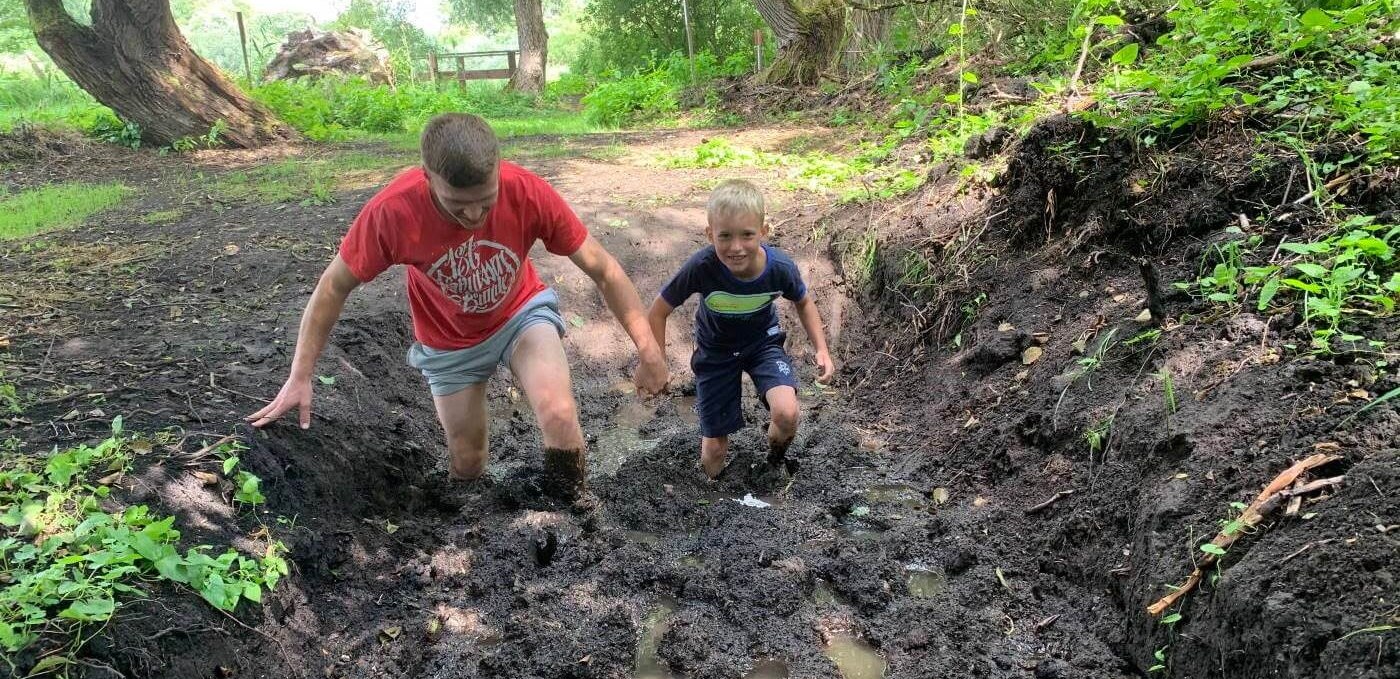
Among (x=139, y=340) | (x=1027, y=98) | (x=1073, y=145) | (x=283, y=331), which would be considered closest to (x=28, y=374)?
(x=139, y=340)

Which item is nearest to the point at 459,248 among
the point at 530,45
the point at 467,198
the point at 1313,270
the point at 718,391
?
the point at 467,198

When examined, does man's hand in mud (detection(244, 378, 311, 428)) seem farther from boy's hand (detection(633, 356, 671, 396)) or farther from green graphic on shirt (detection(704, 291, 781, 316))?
green graphic on shirt (detection(704, 291, 781, 316))

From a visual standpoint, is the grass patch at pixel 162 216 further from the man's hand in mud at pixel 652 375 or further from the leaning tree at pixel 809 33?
the leaning tree at pixel 809 33

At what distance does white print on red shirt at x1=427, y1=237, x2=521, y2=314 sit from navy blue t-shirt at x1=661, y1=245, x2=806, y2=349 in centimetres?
80

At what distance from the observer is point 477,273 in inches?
143

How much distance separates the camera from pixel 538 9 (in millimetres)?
23344

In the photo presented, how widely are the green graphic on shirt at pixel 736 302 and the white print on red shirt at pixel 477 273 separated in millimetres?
1016

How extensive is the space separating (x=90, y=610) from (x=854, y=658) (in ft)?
8.00

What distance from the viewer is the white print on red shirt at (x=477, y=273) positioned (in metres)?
3.55

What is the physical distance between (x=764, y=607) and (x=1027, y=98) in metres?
5.40

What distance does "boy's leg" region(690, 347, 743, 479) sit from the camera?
448 cm

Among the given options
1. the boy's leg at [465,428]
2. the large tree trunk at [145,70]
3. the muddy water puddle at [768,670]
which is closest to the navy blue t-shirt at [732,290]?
the boy's leg at [465,428]

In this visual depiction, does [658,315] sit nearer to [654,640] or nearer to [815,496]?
[815,496]

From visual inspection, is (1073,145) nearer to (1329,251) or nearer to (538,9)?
(1329,251)
